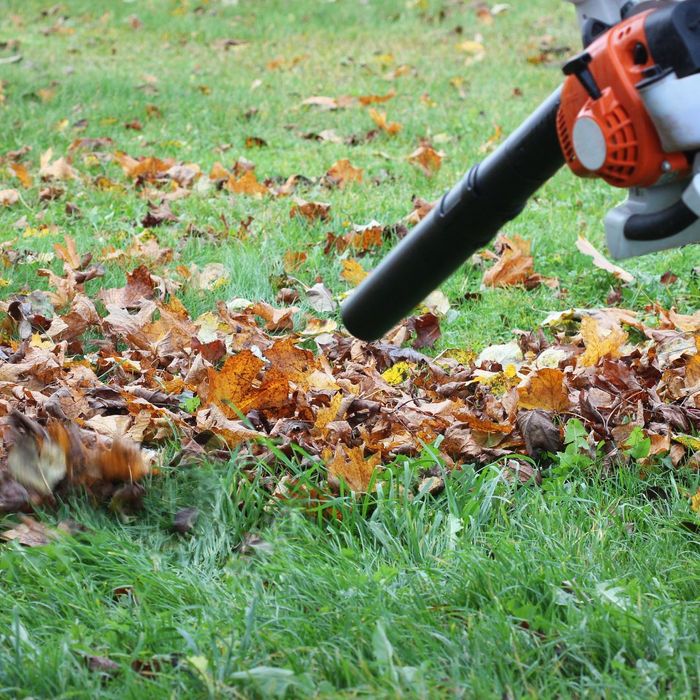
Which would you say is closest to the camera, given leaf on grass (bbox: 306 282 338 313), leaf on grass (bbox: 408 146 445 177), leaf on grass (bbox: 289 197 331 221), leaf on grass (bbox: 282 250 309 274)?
leaf on grass (bbox: 306 282 338 313)

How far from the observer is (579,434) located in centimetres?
237

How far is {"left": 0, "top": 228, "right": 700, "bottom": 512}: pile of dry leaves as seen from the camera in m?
2.19

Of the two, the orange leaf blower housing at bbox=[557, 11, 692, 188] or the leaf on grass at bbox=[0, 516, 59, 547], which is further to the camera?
the leaf on grass at bbox=[0, 516, 59, 547]

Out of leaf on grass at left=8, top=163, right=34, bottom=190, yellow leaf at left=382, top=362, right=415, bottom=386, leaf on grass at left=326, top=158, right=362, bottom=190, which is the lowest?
yellow leaf at left=382, top=362, right=415, bottom=386

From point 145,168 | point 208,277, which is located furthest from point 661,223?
point 145,168

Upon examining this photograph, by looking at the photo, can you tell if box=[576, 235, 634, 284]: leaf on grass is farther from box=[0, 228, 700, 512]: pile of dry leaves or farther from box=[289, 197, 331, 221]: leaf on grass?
box=[289, 197, 331, 221]: leaf on grass

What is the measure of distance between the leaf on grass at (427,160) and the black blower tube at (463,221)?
3318 mm

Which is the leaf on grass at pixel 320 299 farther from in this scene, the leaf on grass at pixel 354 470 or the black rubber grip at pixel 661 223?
the black rubber grip at pixel 661 223

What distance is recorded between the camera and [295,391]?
2600 millimetres

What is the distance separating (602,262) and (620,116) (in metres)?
2.44

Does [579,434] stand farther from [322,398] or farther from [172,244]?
[172,244]

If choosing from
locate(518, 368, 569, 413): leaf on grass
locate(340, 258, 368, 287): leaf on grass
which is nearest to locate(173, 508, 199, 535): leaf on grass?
locate(518, 368, 569, 413): leaf on grass

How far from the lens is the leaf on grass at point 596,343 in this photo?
2850mm

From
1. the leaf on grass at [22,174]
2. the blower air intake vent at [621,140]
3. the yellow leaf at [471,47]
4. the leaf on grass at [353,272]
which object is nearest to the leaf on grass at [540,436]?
the blower air intake vent at [621,140]
